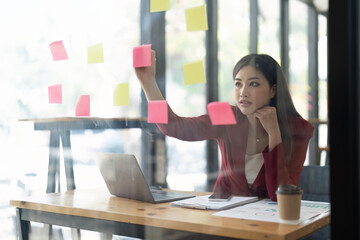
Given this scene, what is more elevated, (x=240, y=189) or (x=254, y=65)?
(x=254, y=65)

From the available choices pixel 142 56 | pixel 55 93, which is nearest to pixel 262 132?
pixel 142 56

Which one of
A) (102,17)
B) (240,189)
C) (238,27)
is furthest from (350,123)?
(102,17)

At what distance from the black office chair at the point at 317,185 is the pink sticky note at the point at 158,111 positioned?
0.42 m

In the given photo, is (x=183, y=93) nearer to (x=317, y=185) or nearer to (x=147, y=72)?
(x=147, y=72)

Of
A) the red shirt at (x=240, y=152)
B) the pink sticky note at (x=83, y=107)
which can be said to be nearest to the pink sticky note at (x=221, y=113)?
the red shirt at (x=240, y=152)

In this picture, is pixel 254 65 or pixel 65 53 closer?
pixel 254 65

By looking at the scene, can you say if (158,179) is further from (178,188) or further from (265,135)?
(265,135)

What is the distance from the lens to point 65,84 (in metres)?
1.46

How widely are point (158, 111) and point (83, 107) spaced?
0.29 meters

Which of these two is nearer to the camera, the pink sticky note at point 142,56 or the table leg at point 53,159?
the pink sticky note at point 142,56

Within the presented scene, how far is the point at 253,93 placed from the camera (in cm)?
112

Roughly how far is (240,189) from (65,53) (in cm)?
74

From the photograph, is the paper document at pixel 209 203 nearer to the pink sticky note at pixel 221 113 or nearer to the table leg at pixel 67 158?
the pink sticky note at pixel 221 113

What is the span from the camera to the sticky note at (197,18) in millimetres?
1196
